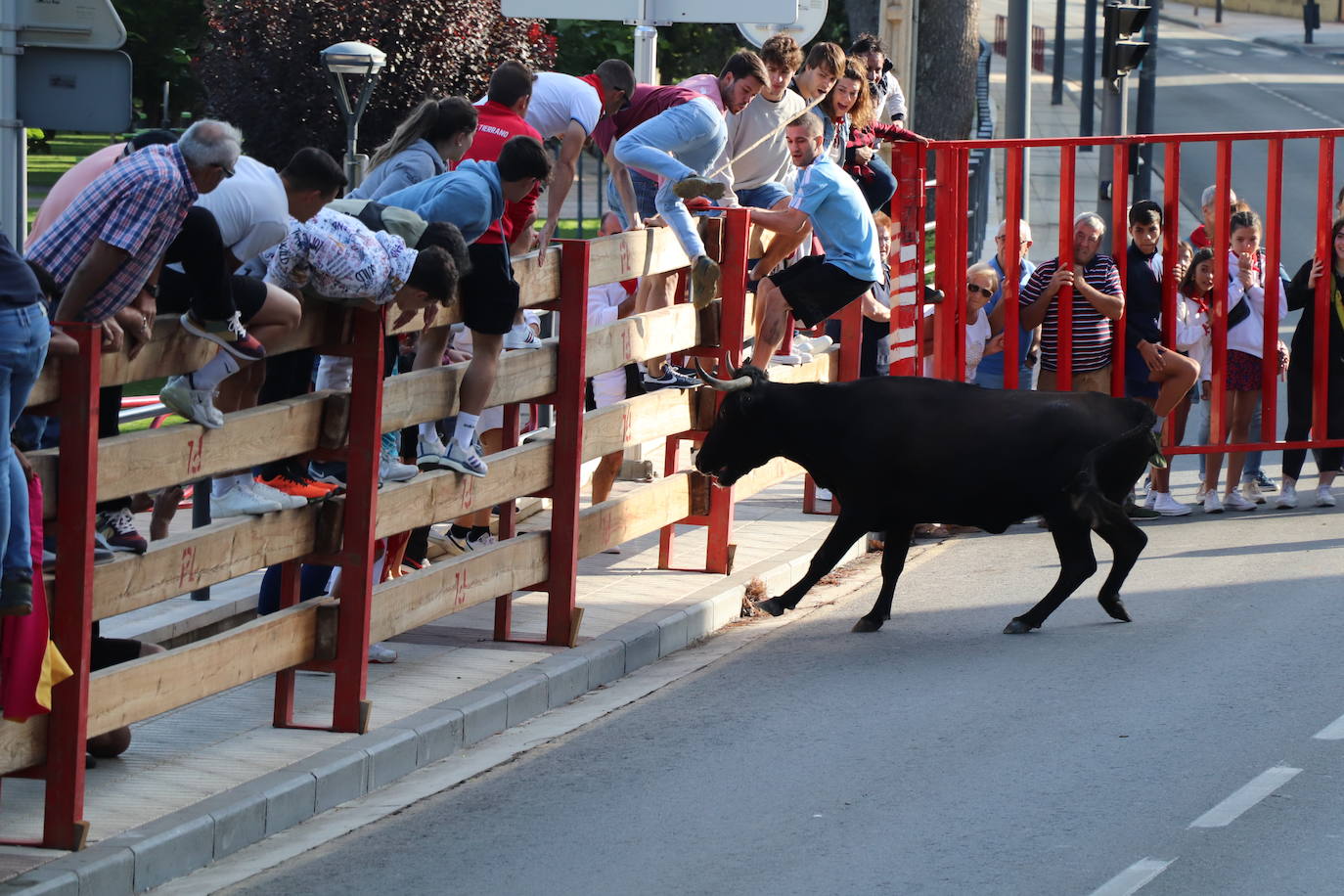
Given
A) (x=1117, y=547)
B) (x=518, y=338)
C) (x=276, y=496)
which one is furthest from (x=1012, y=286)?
(x=276, y=496)

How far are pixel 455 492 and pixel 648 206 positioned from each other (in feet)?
10.7

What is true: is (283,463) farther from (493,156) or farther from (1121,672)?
(1121,672)

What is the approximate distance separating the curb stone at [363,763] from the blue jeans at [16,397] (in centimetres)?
96

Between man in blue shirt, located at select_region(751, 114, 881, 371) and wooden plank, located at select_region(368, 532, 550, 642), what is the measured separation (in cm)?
245

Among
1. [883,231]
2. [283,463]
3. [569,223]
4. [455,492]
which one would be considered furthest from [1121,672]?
[569,223]

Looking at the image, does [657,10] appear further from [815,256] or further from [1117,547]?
[1117,547]

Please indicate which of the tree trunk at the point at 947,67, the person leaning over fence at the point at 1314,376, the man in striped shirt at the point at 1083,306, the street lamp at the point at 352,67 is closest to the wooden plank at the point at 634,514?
the man in striped shirt at the point at 1083,306

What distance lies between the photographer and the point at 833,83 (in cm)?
1174

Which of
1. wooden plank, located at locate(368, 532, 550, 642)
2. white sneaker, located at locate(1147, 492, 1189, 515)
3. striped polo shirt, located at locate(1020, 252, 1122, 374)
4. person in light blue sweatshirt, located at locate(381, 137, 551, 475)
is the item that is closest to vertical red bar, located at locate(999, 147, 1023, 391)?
striped polo shirt, located at locate(1020, 252, 1122, 374)

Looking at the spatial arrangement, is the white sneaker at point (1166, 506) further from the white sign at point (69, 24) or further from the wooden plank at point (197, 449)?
the white sign at point (69, 24)

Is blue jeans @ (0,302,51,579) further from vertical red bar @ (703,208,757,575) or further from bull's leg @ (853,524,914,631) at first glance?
vertical red bar @ (703,208,757,575)

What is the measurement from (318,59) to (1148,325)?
13.2 metres

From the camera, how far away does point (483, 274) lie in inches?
333

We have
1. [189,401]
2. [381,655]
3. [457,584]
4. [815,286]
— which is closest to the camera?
[189,401]
